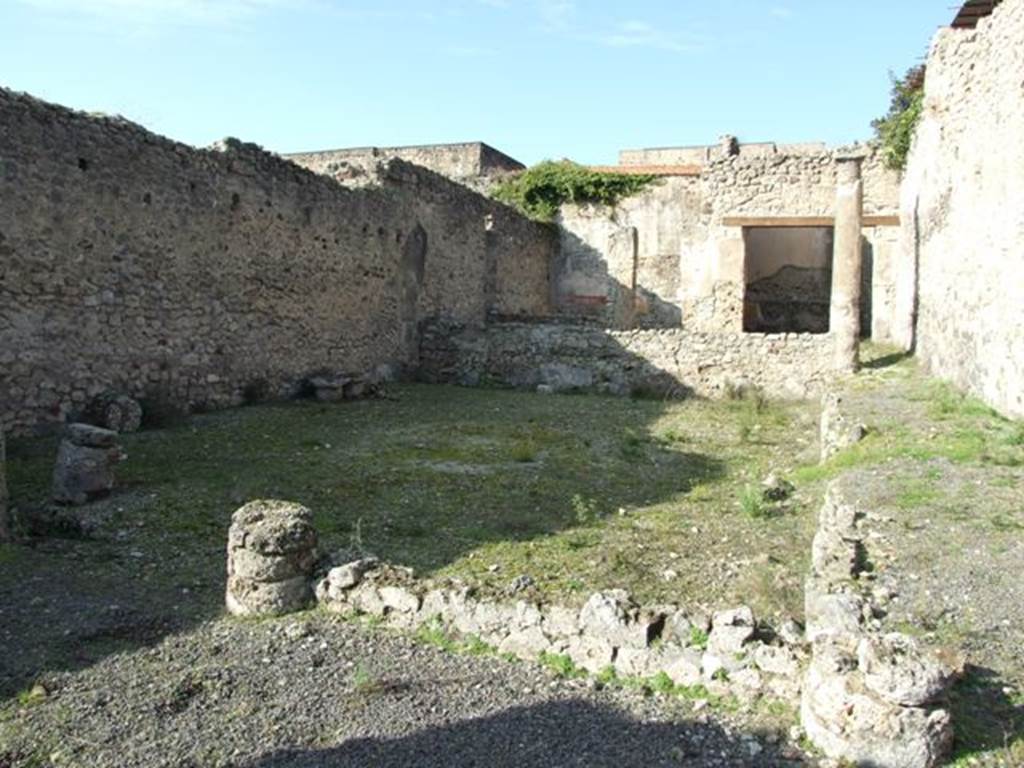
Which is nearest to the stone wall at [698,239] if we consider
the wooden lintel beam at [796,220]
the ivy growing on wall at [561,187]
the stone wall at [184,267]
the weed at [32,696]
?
the wooden lintel beam at [796,220]

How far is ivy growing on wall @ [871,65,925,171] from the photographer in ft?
53.4

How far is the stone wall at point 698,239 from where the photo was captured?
19.6 meters

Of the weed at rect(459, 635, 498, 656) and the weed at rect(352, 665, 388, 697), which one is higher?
the weed at rect(459, 635, 498, 656)

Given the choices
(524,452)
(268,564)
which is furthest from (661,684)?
(524,452)

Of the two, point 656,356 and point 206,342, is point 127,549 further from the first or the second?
point 656,356

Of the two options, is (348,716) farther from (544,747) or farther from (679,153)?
(679,153)

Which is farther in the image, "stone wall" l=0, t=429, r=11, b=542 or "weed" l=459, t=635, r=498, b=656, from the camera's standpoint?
"stone wall" l=0, t=429, r=11, b=542

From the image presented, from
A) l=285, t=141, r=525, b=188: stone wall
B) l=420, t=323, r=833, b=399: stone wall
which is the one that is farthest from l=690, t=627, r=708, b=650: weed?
l=285, t=141, r=525, b=188: stone wall

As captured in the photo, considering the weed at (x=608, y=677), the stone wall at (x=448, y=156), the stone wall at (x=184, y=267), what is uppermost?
the stone wall at (x=448, y=156)

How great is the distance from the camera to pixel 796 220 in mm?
18359

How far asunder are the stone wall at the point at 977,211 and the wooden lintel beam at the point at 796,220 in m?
3.50

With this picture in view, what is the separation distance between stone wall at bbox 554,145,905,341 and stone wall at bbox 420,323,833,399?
2.26 meters

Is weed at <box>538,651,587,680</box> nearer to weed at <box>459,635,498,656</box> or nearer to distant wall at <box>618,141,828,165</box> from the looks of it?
weed at <box>459,635,498,656</box>

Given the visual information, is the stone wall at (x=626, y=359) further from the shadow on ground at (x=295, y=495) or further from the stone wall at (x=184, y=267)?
the shadow on ground at (x=295, y=495)
